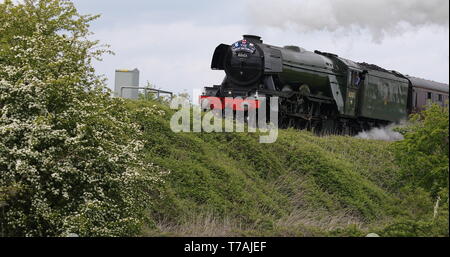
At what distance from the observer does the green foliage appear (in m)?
16.6

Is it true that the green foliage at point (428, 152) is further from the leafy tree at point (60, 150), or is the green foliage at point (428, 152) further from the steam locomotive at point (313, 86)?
the leafy tree at point (60, 150)

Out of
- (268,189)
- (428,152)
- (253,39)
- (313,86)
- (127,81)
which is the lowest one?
(268,189)

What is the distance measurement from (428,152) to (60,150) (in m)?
9.98

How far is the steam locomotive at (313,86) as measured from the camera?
2469 cm

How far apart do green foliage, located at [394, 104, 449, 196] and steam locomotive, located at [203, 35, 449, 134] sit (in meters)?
3.73

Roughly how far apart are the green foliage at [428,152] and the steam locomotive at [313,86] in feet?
12.2

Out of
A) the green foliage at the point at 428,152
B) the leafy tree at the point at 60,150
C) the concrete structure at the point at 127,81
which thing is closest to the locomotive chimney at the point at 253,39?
the concrete structure at the point at 127,81

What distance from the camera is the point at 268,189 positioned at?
56.8ft

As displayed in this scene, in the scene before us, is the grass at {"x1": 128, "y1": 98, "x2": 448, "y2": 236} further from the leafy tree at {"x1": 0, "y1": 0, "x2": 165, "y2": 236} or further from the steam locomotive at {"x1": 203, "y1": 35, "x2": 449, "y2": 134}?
the steam locomotive at {"x1": 203, "y1": 35, "x2": 449, "y2": 134}

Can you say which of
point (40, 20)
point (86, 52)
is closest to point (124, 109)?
point (86, 52)

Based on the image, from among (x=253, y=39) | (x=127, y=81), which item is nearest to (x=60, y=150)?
(x=127, y=81)

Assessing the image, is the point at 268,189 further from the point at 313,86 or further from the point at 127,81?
the point at 313,86

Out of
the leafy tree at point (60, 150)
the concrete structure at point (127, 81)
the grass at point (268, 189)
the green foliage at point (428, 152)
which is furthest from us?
the concrete structure at point (127, 81)

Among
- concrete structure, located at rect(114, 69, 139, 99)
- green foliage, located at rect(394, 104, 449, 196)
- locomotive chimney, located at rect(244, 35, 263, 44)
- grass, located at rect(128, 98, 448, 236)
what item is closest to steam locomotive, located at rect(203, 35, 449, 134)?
locomotive chimney, located at rect(244, 35, 263, 44)
